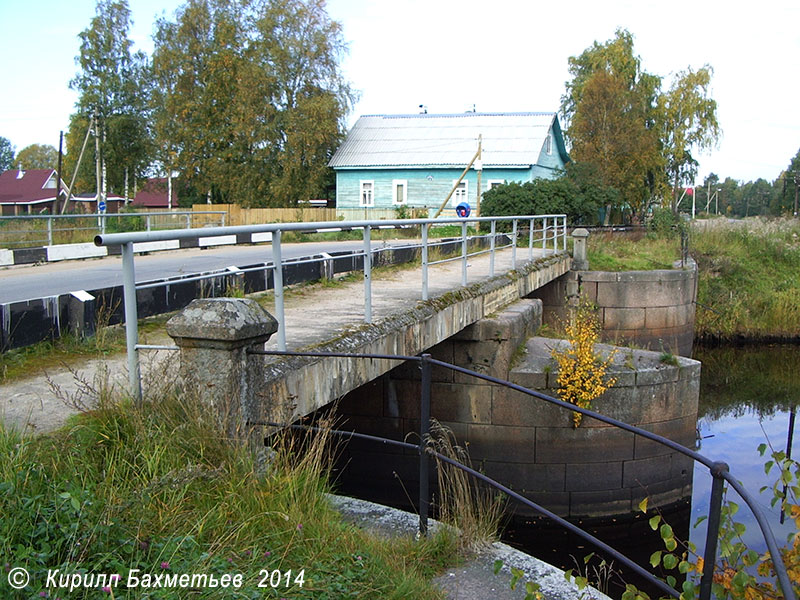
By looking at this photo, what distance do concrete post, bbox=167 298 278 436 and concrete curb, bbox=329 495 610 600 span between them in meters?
0.94

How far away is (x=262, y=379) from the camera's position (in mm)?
4562

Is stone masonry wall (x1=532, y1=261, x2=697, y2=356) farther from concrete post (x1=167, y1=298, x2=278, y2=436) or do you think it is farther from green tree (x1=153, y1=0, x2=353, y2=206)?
green tree (x1=153, y1=0, x2=353, y2=206)

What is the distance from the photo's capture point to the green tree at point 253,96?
126 ft

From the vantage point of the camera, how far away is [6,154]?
117 m

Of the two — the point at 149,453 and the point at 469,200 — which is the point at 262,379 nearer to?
the point at 149,453

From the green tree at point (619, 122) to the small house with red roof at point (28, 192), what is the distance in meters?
44.4

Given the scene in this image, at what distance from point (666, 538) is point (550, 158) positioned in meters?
38.6

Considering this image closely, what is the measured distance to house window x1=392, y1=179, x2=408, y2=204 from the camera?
39125 millimetres

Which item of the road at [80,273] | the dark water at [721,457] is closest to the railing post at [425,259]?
the dark water at [721,457]

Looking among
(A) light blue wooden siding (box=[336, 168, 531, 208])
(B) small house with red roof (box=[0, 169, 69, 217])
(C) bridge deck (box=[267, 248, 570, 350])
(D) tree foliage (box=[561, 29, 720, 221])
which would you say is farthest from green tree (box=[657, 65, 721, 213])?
(B) small house with red roof (box=[0, 169, 69, 217])

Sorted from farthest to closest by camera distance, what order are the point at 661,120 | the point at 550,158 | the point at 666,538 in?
the point at 661,120 → the point at 550,158 → the point at 666,538

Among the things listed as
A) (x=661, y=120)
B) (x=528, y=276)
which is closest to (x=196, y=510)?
(x=528, y=276)

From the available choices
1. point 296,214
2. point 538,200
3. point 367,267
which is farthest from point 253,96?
point 367,267

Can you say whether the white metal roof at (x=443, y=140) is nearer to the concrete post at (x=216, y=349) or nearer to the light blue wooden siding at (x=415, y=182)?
the light blue wooden siding at (x=415, y=182)
